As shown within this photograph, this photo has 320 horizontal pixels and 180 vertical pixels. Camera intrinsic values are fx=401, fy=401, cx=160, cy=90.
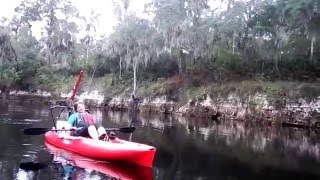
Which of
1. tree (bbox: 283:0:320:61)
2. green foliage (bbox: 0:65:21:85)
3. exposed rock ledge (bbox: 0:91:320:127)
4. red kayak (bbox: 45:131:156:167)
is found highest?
tree (bbox: 283:0:320:61)

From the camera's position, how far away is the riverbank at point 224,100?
76.0 ft

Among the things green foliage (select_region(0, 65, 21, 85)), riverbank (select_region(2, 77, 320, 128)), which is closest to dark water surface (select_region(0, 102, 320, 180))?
riverbank (select_region(2, 77, 320, 128))

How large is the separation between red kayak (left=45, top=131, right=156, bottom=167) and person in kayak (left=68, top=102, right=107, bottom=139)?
26 centimetres

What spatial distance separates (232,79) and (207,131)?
1080cm

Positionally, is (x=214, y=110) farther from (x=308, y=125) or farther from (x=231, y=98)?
(x=308, y=125)

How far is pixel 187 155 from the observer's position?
1216 centimetres

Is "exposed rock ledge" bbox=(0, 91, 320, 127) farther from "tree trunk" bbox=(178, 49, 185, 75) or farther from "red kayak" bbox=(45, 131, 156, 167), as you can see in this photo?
"red kayak" bbox=(45, 131, 156, 167)

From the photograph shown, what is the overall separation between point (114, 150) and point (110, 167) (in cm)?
43

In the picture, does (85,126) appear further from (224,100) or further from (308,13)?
(224,100)

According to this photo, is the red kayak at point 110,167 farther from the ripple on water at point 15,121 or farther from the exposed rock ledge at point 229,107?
the exposed rock ledge at point 229,107

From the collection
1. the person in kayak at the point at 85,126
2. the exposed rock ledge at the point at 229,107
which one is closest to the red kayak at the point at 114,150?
the person in kayak at the point at 85,126

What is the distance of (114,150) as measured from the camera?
9.98m

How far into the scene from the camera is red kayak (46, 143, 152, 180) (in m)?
9.02

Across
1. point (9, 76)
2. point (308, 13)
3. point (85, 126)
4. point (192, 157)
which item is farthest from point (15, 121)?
point (9, 76)
